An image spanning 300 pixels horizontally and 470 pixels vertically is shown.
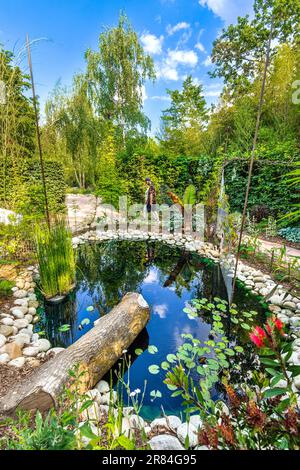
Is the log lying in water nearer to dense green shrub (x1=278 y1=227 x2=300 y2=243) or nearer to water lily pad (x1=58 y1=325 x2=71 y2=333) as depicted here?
water lily pad (x1=58 y1=325 x2=71 y2=333)

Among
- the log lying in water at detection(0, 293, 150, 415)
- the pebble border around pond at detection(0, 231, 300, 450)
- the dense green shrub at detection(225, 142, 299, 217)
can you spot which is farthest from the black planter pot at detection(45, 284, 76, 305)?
the dense green shrub at detection(225, 142, 299, 217)

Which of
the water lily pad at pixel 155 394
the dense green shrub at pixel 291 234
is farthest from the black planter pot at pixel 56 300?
the dense green shrub at pixel 291 234

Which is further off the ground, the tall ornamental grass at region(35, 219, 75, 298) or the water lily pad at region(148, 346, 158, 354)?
the tall ornamental grass at region(35, 219, 75, 298)

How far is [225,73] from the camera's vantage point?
14.5 m

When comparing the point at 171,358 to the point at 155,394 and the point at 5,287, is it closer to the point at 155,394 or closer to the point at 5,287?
the point at 155,394

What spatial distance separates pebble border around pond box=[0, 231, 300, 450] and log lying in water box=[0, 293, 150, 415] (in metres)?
0.17

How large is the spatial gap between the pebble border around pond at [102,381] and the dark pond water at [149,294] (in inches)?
7.3

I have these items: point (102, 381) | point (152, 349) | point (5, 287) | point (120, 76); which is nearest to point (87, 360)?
point (102, 381)

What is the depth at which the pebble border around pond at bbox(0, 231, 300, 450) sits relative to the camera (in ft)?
4.00

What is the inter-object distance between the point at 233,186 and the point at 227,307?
4527mm

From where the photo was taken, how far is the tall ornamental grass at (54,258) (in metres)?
2.73

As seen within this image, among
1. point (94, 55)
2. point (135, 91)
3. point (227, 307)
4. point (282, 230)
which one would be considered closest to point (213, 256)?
point (227, 307)

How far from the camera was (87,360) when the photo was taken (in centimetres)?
161

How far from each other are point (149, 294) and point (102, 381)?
61.9 inches
